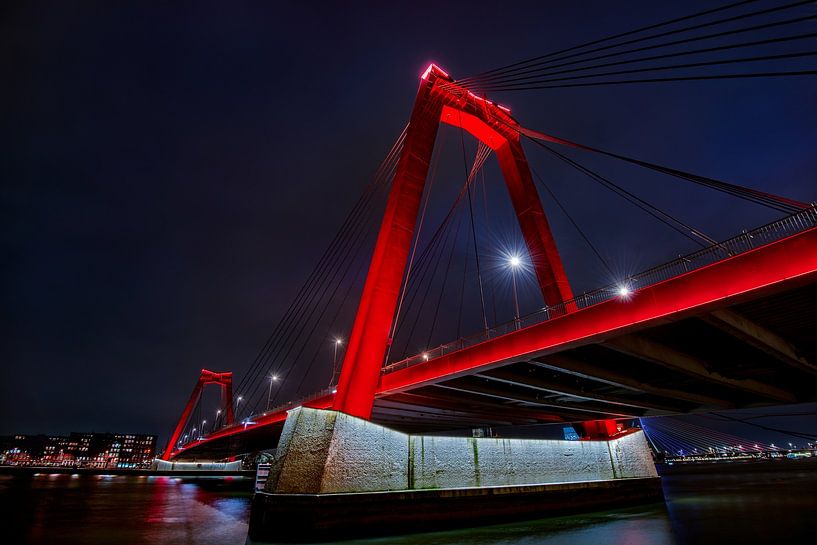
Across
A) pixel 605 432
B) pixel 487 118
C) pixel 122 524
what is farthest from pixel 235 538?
pixel 487 118

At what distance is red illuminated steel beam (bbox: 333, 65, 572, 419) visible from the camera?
1455 centimetres

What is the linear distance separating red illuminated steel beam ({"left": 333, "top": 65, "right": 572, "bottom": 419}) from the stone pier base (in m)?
2.12

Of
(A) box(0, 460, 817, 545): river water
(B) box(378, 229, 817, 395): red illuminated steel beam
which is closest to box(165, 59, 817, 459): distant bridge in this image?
(B) box(378, 229, 817, 395): red illuminated steel beam

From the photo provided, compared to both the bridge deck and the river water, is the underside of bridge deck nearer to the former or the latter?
the bridge deck

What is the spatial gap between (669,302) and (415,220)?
984 centimetres

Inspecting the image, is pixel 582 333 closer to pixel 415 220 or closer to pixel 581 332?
pixel 581 332

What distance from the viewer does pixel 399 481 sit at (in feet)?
40.5

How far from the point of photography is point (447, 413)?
27.0 meters

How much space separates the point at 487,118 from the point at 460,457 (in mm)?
19764

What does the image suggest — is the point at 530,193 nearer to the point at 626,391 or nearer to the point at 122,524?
the point at 626,391

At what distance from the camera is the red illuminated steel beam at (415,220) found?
573 inches

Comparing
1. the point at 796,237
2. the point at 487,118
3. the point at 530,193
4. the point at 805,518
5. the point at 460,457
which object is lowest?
the point at 805,518

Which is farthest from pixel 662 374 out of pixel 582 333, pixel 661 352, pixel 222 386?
pixel 222 386

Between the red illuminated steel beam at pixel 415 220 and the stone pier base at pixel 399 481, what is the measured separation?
2.12 metres
